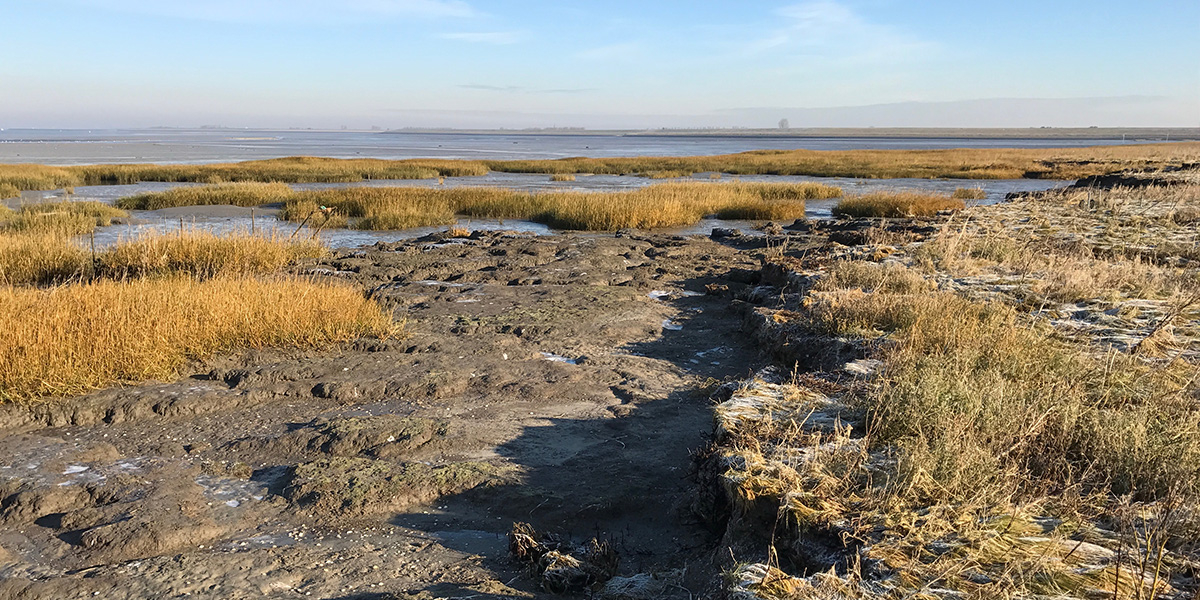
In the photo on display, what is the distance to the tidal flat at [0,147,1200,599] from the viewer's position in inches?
140

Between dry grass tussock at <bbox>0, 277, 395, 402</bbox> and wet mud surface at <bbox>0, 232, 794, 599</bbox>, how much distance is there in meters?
0.24

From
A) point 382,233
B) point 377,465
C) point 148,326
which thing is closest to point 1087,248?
point 377,465

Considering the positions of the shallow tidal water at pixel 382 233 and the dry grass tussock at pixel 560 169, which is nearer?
the shallow tidal water at pixel 382 233

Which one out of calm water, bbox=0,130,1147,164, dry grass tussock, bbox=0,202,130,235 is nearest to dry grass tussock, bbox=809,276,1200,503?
dry grass tussock, bbox=0,202,130,235

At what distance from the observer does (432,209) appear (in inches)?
894

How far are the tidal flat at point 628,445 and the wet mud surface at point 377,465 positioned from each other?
0.08 feet

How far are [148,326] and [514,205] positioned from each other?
17139 mm

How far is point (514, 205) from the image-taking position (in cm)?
2411

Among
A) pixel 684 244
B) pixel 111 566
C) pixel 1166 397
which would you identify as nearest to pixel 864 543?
pixel 1166 397

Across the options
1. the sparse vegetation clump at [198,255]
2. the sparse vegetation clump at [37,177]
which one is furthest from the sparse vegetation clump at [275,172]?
the sparse vegetation clump at [198,255]

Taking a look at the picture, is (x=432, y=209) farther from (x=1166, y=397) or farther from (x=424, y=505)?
(x=1166, y=397)

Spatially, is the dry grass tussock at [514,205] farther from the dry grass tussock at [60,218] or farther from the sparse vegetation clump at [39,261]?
the sparse vegetation clump at [39,261]

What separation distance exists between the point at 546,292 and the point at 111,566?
25.1ft

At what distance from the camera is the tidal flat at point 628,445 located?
355 centimetres
